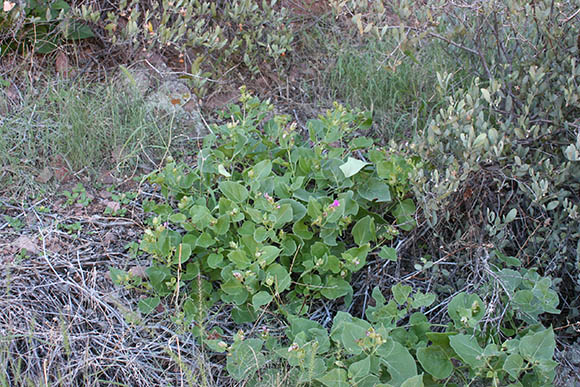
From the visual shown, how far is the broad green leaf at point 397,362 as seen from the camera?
2.20 meters

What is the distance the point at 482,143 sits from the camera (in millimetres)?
2455

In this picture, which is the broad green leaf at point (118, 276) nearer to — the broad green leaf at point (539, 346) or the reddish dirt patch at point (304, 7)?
the broad green leaf at point (539, 346)

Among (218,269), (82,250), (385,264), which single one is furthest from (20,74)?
(385,264)

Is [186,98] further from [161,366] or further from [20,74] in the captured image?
[161,366]

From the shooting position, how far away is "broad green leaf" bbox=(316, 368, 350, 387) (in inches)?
83.0

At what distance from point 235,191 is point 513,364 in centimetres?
129

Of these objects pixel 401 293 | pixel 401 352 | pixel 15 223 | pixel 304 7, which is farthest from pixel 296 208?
pixel 304 7

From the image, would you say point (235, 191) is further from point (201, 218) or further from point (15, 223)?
point (15, 223)

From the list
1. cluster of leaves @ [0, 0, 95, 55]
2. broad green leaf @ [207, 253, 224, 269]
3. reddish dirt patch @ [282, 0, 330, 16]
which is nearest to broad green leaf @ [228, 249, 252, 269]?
broad green leaf @ [207, 253, 224, 269]

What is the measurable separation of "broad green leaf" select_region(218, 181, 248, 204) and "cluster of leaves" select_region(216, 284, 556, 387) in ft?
1.91

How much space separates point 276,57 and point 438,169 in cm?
161

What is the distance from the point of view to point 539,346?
2164 millimetres

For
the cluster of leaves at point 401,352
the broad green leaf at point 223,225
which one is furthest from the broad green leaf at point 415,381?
the broad green leaf at point 223,225

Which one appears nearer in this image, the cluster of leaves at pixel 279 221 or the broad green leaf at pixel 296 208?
the cluster of leaves at pixel 279 221
